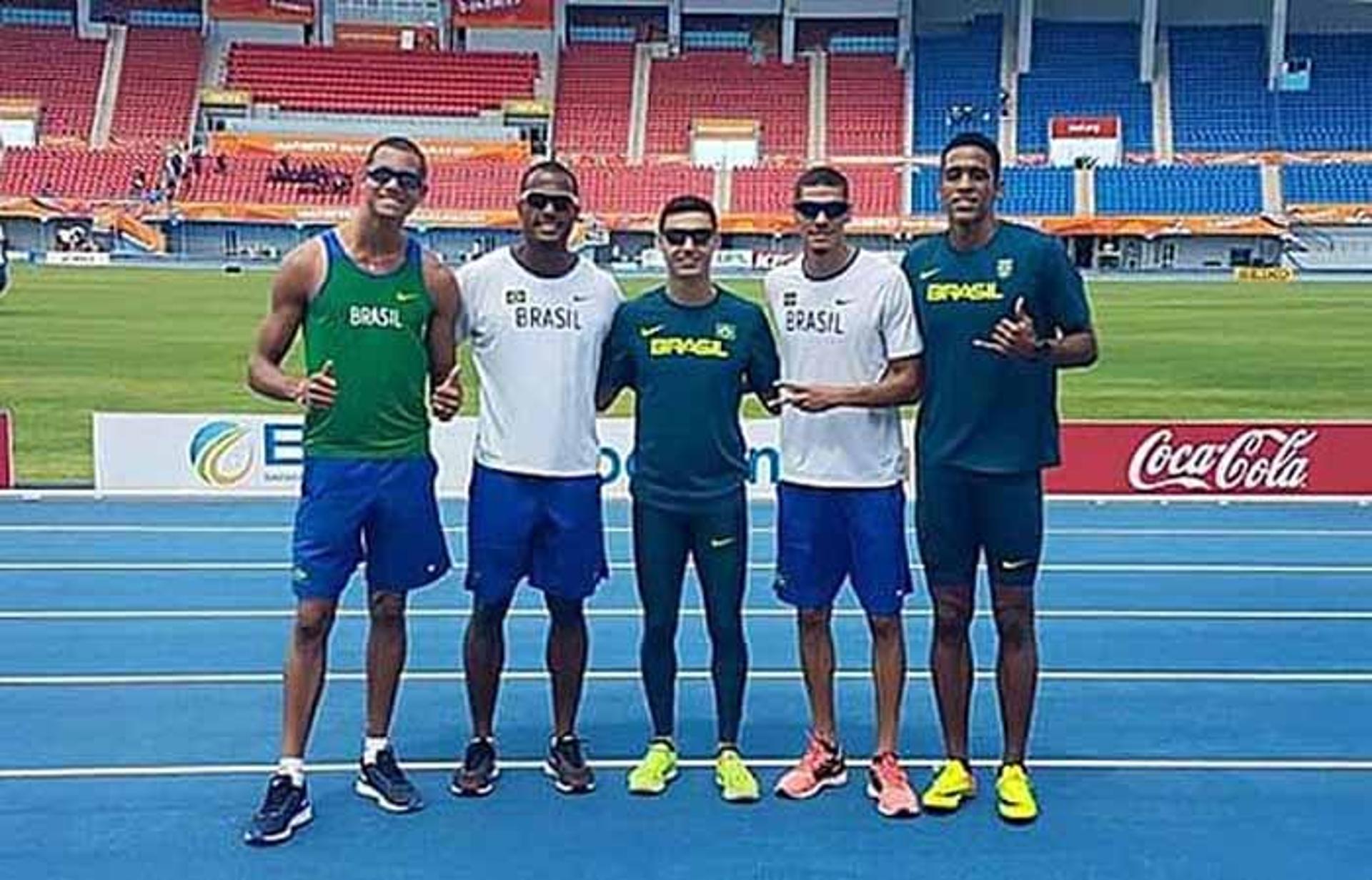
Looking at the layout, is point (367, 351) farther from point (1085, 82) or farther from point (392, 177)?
point (1085, 82)

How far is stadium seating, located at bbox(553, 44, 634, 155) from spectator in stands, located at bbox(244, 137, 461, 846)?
161ft

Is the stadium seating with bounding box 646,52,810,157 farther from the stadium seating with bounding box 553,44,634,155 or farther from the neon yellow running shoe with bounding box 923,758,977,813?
the neon yellow running shoe with bounding box 923,758,977,813

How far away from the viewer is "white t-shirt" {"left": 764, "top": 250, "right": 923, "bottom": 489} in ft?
15.9

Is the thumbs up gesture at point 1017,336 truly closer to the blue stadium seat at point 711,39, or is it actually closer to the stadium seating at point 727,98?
the stadium seating at point 727,98

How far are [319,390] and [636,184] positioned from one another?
4689cm

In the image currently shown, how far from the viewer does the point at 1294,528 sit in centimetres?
1044

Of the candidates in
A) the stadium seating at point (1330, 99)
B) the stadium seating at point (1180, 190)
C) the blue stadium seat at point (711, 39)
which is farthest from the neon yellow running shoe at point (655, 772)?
the blue stadium seat at point (711, 39)

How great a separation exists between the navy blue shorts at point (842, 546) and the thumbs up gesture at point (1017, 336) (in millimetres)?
636

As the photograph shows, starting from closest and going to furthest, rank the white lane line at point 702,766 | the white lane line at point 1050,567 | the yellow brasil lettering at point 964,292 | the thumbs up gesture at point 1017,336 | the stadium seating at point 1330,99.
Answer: the thumbs up gesture at point 1017,336
the yellow brasil lettering at point 964,292
the white lane line at point 702,766
the white lane line at point 1050,567
the stadium seating at point 1330,99

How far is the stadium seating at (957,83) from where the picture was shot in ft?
172

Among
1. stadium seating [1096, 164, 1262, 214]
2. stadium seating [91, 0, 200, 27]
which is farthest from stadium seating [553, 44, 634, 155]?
stadium seating [1096, 164, 1262, 214]

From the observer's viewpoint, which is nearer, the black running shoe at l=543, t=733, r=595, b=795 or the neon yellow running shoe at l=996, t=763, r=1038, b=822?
Answer: the neon yellow running shoe at l=996, t=763, r=1038, b=822

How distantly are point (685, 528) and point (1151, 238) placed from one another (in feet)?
153

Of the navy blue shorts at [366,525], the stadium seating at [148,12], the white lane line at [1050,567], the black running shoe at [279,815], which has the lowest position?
the black running shoe at [279,815]
